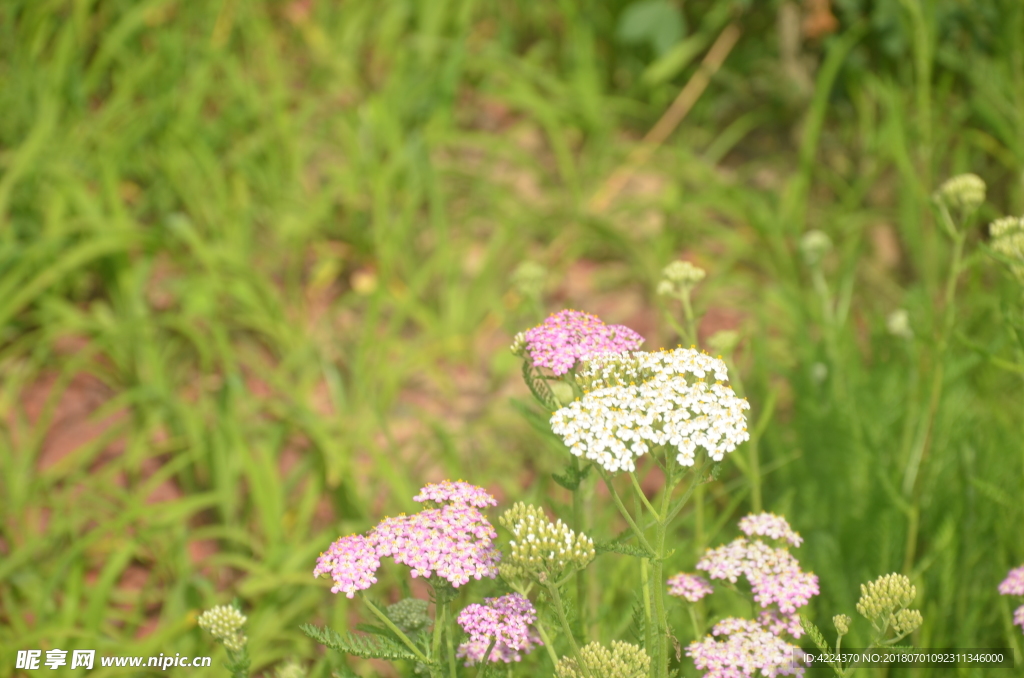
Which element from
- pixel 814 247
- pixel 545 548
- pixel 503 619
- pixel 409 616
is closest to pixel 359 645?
pixel 409 616

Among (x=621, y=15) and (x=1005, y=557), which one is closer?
(x=1005, y=557)

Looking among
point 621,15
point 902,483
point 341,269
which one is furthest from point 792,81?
point 902,483

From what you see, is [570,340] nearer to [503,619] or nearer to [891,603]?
[503,619]

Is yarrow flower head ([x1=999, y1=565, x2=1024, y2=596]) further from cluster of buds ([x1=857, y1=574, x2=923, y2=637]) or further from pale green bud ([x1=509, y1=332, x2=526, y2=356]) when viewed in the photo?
pale green bud ([x1=509, y1=332, x2=526, y2=356])

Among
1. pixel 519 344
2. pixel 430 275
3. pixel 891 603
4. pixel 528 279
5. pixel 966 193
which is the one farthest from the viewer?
pixel 430 275

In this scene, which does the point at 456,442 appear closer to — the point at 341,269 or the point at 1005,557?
the point at 341,269

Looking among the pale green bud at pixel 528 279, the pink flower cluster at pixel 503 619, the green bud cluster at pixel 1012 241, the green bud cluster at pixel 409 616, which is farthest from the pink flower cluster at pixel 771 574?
the pale green bud at pixel 528 279
